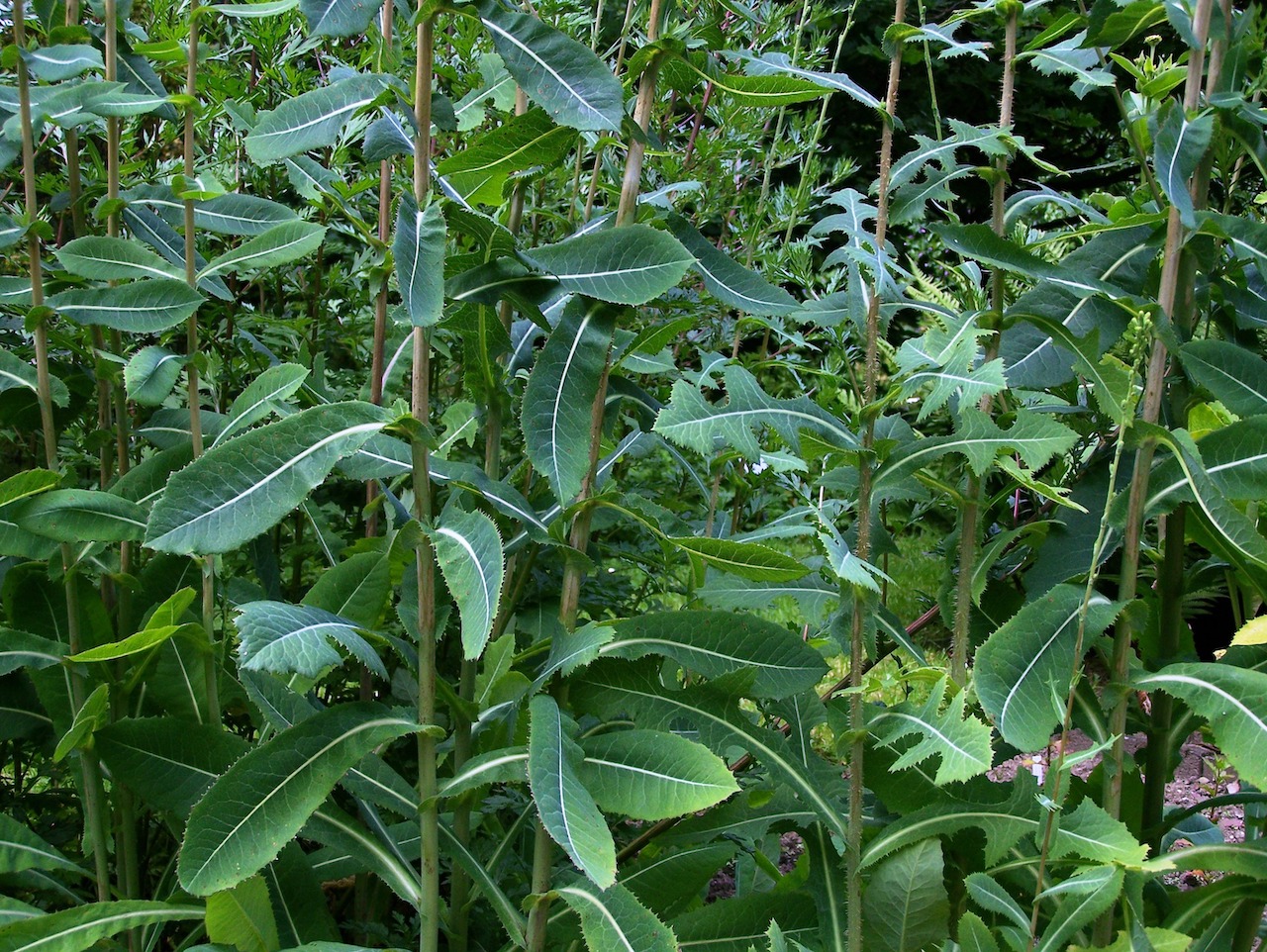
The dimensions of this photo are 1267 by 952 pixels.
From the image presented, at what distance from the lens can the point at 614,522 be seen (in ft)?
6.60

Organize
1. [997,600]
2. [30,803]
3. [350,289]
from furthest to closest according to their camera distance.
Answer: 1. [350,289]
2. [30,803]
3. [997,600]

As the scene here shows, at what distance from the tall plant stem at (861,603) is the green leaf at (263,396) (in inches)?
36.8

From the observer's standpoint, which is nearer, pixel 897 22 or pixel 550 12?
pixel 897 22

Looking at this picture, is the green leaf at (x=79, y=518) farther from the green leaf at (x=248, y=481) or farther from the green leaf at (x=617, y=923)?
the green leaf at (x=617, y=923)

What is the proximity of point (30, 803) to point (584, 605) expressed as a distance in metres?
1.28

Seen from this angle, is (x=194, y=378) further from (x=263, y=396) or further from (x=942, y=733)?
(x=942, y=733)

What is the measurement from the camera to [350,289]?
2.61 meters

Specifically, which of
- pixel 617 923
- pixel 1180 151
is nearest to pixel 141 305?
pixel 617 923

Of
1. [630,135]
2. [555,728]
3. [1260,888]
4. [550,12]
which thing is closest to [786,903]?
[555,728]

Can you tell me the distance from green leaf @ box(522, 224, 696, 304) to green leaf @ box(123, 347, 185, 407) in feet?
2.39

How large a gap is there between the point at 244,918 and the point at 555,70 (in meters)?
1.30

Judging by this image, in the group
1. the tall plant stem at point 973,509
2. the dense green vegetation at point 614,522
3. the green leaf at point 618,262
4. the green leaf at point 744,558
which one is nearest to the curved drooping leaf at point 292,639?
the dense green vegetation at point 614,522

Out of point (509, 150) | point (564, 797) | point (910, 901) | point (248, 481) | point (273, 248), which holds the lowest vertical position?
point (910, 901)

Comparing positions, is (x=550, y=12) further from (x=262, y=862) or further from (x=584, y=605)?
(x=262, y=862)
